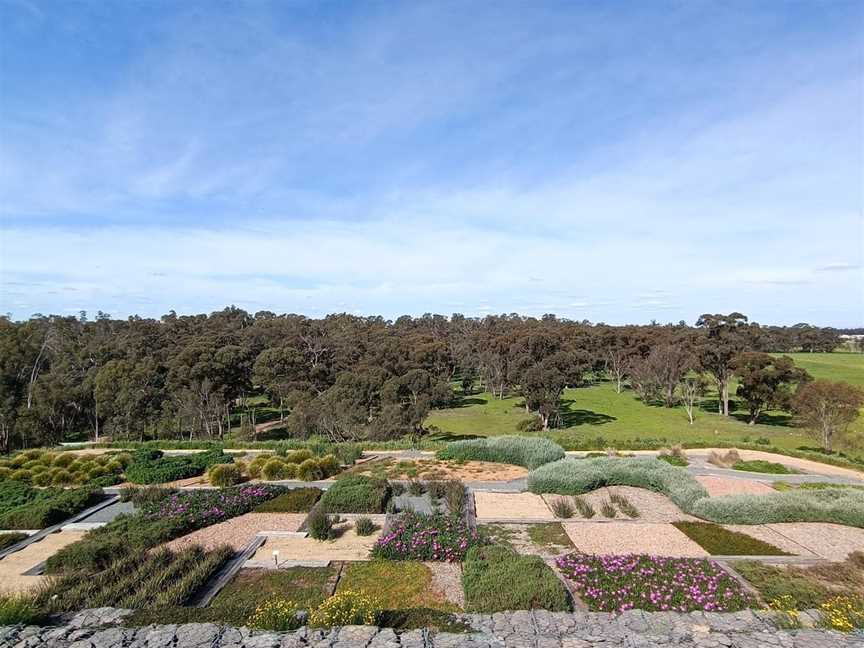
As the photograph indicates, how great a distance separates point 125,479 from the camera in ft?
52.8

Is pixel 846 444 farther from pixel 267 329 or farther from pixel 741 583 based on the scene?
pixel 267 329

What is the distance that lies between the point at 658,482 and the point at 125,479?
16951 mm

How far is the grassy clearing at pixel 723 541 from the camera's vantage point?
9891mm

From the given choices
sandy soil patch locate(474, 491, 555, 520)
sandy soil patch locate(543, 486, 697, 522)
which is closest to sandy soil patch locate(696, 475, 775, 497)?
sandy soil patch locate(543, 486, 697, 522)

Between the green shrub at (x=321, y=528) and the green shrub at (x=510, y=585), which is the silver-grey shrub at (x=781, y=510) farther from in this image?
the green shrub at (x=321, y=528)

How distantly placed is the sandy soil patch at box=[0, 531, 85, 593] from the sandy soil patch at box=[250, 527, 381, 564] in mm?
3907

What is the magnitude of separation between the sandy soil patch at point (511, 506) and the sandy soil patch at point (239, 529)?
15.3 feet

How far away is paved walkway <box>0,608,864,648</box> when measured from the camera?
5441mm

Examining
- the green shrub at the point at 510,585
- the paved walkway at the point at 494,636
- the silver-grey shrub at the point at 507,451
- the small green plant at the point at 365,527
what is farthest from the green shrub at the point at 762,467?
the small green plant at the point at 365,527

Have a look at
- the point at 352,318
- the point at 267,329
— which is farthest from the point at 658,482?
the point at 352,318

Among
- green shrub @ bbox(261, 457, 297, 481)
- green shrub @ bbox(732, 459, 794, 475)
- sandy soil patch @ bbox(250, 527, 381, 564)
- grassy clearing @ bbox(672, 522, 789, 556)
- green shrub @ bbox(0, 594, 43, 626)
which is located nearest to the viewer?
green shrub @ bbox(0, 594, 43, 626)

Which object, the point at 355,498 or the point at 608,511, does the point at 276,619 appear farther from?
the point at 608,511

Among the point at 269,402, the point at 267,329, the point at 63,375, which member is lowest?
the point at 269,402

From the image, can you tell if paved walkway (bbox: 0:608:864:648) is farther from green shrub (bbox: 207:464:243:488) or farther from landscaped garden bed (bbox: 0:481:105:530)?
green shrub (bbox: 207:464:243:488)
